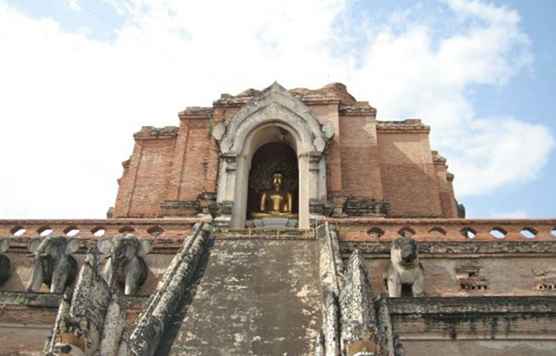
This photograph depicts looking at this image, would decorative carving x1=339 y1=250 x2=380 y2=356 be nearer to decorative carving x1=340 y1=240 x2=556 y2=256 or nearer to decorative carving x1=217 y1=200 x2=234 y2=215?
decorative carving x1=340 y1=240 x2=556 y2=256

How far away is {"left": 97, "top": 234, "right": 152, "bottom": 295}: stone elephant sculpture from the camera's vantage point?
503 inches

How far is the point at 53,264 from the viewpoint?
1305 cm

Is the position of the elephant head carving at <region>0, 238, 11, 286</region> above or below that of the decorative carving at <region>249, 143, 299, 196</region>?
below

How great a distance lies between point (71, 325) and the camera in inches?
281

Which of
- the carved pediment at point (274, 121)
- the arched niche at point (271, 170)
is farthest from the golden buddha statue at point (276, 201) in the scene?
the carved pediment at point (274, 121)

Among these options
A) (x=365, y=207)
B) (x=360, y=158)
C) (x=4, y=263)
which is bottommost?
(x=4, y=263)

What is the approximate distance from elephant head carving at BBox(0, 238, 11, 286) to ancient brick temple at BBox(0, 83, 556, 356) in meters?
0.03

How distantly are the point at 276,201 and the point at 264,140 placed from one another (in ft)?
7.30

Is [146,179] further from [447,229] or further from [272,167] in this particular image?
[447,229]

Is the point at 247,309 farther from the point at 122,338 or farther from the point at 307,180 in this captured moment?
the point at 307,180

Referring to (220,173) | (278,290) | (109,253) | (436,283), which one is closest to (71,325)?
(278,290)

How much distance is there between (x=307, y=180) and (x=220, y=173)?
2.74 metres

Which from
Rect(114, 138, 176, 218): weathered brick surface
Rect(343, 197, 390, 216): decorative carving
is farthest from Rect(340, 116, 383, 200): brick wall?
Rect(114, 138, 176, 218): weathered brick surface

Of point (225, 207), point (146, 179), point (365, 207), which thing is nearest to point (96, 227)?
point (225, 207)
